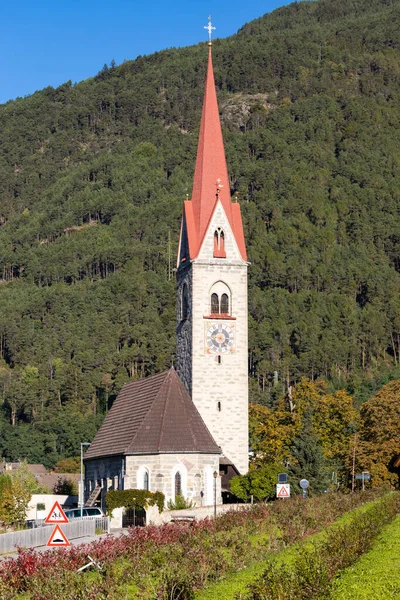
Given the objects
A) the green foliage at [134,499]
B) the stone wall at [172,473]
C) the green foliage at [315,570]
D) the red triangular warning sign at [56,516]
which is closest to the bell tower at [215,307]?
the stone wall at [172,473]

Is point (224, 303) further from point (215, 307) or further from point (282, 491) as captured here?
point (282, 491)

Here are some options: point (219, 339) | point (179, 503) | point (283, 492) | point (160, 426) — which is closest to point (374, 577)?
point (283, 492)

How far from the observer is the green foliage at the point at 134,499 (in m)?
46.5

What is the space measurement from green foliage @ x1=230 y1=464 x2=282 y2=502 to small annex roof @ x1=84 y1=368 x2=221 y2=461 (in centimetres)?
187

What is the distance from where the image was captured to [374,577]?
1959cm

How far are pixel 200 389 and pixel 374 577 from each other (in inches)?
1476

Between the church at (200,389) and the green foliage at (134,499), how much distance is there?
236 cm

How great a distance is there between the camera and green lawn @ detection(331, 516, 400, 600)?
17.8m

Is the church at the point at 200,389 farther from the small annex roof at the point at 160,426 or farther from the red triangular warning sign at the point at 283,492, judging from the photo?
the red triangular warning sign at the point at 283,492

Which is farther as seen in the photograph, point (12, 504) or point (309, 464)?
point (309, 464)

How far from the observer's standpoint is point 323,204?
192000mm

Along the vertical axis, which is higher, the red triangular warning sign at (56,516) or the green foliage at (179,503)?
the red triangular warning sign at (56,516)

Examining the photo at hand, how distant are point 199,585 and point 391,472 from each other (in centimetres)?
4221

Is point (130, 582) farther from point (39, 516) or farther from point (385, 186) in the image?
point (385, 186)
